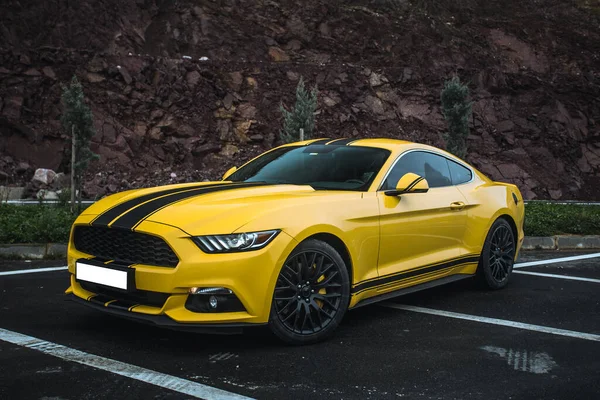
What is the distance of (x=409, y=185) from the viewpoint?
17.1 feet

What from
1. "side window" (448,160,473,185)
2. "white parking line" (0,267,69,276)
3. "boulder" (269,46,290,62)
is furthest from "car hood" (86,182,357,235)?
"boulder" (269,46,290,62)

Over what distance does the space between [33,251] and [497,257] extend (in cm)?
524

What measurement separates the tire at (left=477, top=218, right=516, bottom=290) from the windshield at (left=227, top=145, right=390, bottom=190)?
155 cm

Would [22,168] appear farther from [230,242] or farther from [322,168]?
[230,242]

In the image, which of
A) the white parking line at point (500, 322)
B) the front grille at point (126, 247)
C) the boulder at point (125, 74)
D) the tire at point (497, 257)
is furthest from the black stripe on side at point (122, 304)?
the boulder at point (125, 74)

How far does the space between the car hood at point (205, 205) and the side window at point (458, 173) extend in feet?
5.39

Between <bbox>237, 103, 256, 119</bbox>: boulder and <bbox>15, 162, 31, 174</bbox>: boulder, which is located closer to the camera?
<bbox>15, 162, 31, 174</bbox>: boulder

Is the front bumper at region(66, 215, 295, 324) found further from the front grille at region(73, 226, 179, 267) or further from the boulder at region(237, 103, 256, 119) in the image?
the boulder at region(237, 103, 256, 119)

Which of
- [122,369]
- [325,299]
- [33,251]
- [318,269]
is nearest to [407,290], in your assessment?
[325,299]

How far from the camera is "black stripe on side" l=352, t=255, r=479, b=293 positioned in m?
4.89

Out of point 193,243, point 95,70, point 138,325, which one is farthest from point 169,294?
point 95,70

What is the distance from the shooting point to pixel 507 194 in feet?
22.0

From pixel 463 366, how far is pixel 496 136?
2304cm

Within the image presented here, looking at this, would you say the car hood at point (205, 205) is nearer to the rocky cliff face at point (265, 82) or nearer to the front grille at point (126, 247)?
the front grille at point (126, 247)
